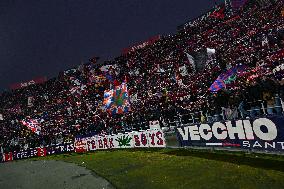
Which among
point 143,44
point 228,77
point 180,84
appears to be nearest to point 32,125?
point 180,84

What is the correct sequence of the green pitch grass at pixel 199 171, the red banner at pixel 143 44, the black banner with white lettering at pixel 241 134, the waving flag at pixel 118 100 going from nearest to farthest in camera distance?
the green pitch grass at pixel 199 171, the black banner with white lettering at pixel 241 134, the waving flag at pixel 118 100, the red banner at pixel 143 44

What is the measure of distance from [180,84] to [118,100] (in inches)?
401

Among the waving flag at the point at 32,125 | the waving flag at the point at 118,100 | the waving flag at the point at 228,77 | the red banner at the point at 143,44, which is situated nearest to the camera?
the waving flag at the point at 228,77

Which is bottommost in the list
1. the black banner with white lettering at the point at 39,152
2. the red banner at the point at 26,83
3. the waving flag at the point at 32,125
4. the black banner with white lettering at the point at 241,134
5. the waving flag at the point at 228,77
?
the black banner with white lettering at the point at 241,134

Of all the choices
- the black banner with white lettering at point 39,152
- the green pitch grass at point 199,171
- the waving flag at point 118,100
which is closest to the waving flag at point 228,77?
the waving flag at point 118,100

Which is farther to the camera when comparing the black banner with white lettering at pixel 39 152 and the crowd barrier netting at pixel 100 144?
the black banner with white lettering at pixel 39 152

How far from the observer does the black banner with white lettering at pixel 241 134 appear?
33.5 feet

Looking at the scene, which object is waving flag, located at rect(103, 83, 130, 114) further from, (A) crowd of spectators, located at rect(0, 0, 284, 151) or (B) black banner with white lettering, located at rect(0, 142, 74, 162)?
(B) black banner with white lettering, located at rect(0, 142, 74, 162)

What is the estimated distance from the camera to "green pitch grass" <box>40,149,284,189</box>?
9117 mm

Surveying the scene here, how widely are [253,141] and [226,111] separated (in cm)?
574

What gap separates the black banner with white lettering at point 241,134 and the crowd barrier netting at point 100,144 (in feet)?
12.0

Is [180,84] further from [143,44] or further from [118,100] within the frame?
[143,44]

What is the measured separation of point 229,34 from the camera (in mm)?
39125

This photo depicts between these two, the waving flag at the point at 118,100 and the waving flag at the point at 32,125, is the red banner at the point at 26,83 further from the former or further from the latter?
the waving flag at the point at 118,100
